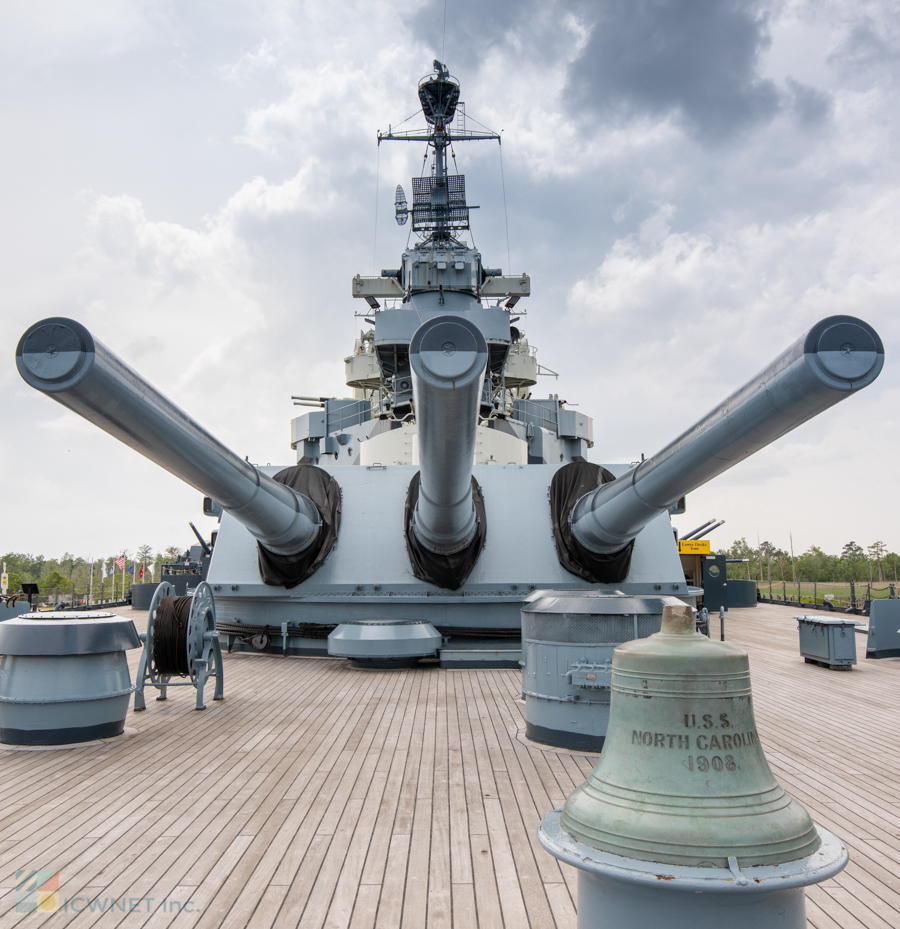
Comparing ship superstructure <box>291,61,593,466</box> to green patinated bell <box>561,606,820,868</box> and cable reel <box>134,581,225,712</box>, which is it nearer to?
cable reel <box>134,581,225,712</box>

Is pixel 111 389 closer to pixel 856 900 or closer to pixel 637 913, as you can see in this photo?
pixel 637 913

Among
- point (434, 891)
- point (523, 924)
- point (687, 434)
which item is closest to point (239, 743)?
point (434, 891)

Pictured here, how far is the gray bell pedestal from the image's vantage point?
4.42 feet

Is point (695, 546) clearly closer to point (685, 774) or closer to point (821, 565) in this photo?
point (685, 774)

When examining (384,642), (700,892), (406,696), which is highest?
(700,892)

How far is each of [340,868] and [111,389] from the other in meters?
2.46

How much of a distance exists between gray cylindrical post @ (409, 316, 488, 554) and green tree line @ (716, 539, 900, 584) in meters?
50.4

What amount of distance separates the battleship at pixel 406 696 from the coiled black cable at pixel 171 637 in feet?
0.34

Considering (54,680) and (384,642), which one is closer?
(54,680)

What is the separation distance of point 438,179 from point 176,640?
12.4m

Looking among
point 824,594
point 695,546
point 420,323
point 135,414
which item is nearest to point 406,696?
point 135,414

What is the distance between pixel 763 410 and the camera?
3686mm

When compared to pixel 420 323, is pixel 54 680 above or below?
below

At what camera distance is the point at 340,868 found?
2609 millimetres
